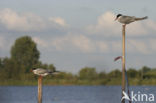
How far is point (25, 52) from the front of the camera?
91312 mm

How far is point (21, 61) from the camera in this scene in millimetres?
86500

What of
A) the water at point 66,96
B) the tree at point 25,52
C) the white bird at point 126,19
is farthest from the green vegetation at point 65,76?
the white bird at point 126,19

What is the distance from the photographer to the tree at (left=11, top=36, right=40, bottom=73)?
86.2 meters

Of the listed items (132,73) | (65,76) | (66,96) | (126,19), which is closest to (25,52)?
(65,76)

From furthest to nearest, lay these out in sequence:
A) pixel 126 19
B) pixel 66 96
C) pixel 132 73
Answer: pixel 132 73 < pixel 66 96 < pixel 126 19

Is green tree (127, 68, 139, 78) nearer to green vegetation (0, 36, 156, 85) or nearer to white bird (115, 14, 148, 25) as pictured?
green vegetation (0, 36, 156, 85)

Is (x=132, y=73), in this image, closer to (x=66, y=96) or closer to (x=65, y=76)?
(x=65, y=76)

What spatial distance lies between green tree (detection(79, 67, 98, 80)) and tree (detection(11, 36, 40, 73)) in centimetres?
1030

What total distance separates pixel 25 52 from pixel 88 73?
20.2m

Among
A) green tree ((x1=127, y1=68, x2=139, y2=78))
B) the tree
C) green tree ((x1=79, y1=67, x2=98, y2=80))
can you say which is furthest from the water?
the tree

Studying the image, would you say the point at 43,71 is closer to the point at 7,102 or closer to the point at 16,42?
the point at 7,102

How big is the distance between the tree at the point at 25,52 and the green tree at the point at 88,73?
1030 cm

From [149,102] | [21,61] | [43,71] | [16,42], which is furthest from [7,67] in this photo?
[43,71]

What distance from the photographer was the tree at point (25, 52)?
86.2 m
